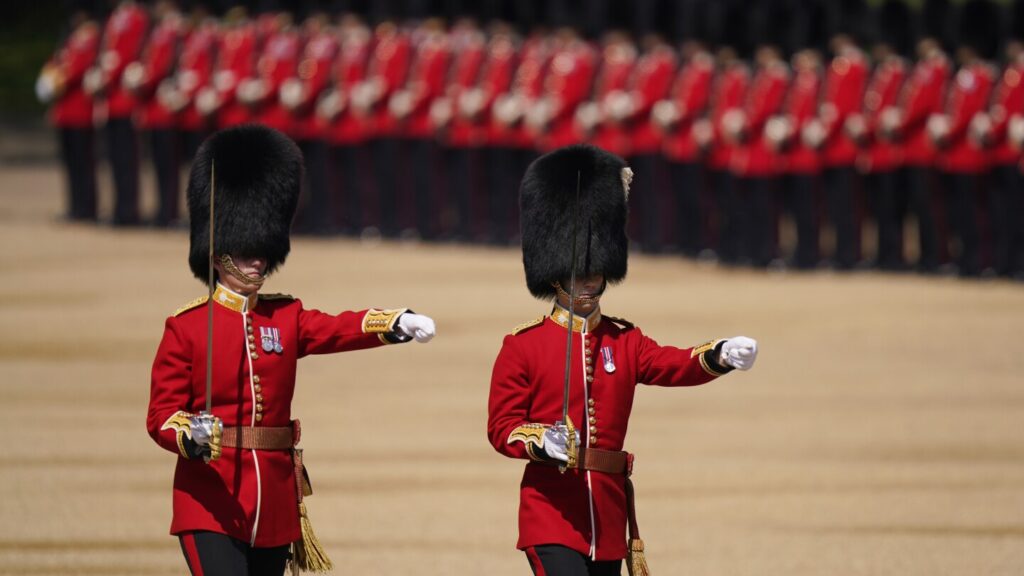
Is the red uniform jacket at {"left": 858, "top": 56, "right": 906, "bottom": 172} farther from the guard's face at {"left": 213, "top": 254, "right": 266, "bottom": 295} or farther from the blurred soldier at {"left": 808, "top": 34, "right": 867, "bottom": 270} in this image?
the guard's face at {"left": 213, "top": 254, "right": 266, "bottom": 295}

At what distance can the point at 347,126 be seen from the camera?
1358 cm

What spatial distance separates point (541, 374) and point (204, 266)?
764mm

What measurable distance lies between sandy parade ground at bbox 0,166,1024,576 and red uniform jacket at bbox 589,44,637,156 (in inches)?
29.7

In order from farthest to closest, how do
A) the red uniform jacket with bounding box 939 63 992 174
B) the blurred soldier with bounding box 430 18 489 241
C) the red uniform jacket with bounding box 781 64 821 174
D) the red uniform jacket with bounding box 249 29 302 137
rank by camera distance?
the red uniform jacket with bounding box 249 29 302 137 → the blurred soldier with bounding box 430 18 489 241 → the red uniform jacket with bounding box 781 64 821 174 → the red uniform jacket with bounding box 939 63 992 174

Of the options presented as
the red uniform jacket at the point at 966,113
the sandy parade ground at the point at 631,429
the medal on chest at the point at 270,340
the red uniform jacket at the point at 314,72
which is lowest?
the sandy parade ground at the point at 631,429

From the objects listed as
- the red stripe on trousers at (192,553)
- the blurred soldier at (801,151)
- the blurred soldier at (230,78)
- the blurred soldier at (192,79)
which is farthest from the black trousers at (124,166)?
the red stripe on trousers at (192,553)

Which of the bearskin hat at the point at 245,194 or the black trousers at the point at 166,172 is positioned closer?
the bearskin hat at the point at 245,194

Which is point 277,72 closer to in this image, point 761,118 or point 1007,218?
point 761,118

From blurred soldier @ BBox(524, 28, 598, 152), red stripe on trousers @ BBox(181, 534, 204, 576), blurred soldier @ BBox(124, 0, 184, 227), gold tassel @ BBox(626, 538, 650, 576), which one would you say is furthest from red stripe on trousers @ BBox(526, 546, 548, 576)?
blurred soldier @ BBox(124, 0, 184, 227)

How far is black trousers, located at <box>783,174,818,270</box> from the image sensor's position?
40.1 ft

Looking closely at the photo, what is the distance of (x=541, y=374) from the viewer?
4547 millimetres

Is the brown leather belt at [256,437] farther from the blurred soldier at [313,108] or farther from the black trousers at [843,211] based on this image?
the blurred soldier at [313,108]

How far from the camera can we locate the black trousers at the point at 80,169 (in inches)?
558

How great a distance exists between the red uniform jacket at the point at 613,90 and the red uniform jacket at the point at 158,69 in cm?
273
